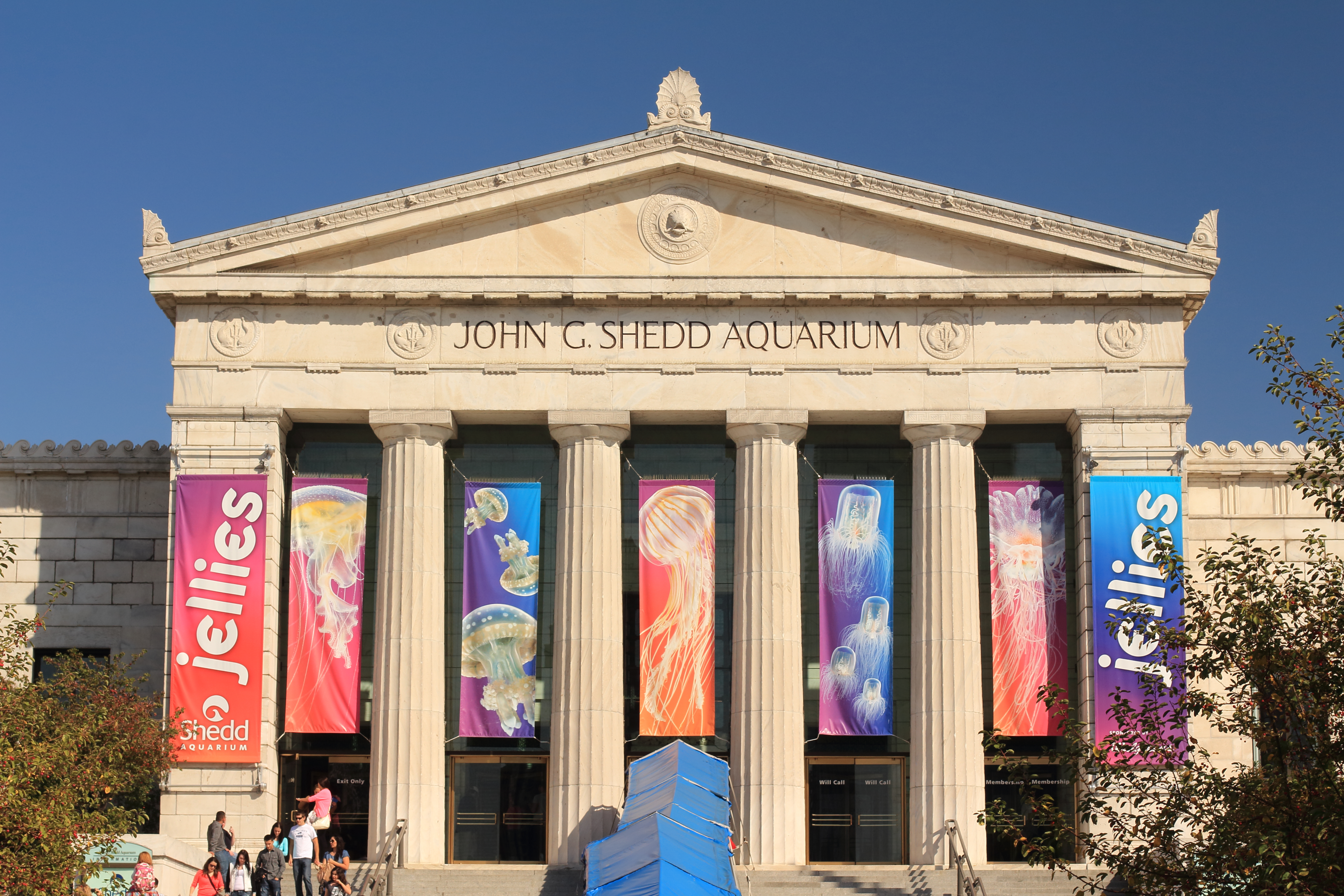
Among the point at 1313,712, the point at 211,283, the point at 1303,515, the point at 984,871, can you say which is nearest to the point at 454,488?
the point at 211,283

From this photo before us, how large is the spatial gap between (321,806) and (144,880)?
6490 mm

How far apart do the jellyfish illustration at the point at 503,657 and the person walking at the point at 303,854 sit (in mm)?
6445

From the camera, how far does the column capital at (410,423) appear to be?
119ft

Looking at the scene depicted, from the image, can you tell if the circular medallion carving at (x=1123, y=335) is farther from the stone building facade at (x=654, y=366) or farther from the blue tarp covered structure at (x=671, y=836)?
the blue tarp covered structure at (x=671, y=836)

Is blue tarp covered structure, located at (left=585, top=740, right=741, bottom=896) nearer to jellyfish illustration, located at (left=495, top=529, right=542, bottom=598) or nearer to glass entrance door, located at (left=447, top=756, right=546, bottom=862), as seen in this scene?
glass entrance door, located at (left=447, top=756, right=546, bottom=862)

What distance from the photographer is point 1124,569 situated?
114 feet

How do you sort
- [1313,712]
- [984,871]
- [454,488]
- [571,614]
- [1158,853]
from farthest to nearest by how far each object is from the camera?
1. [454,488]
2. [571,614]
3. [984,871]
4. [1158,853]
5. [1313,712]

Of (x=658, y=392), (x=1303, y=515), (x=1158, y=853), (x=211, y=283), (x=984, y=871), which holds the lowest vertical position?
(x=984, y=871)

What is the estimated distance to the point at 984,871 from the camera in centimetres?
3272

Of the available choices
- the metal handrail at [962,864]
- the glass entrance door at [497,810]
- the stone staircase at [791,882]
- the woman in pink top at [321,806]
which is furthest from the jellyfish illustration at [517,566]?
the metal handrail at [962,864]

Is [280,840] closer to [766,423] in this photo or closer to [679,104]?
[766,423]

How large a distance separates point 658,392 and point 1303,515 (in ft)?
52.1

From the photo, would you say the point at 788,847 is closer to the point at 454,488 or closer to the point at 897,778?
the point at 897,778

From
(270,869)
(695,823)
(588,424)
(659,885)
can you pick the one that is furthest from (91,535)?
(659,885)
